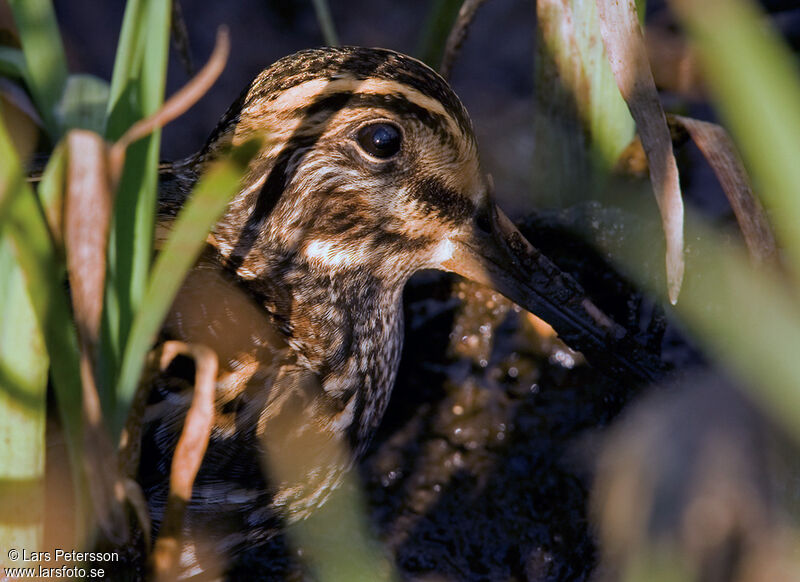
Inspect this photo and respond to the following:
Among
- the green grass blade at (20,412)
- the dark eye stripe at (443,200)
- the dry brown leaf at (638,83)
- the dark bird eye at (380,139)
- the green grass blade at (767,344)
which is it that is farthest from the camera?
the dark eye stripe at (443,200)

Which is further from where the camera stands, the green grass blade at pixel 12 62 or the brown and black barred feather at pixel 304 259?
the green grass blade at pixel 12 62

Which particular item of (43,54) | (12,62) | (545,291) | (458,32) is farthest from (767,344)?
(12,62)

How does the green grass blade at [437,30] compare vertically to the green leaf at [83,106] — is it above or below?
above

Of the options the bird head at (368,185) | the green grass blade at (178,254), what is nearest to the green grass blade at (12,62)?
the bird head at (368,185)

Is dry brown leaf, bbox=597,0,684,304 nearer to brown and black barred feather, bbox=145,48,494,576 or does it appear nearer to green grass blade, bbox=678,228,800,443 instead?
green grass blade, bbox=678,228,800,443

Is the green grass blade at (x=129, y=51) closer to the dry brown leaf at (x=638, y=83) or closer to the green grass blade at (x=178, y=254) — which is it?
the green grass blade at (x=178, y=254)
